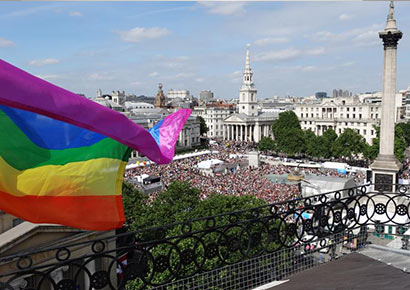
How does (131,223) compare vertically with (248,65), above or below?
below

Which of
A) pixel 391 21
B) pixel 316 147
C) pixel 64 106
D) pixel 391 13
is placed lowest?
pixel 316 147

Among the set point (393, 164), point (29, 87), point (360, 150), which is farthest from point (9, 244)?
point (360, 150)

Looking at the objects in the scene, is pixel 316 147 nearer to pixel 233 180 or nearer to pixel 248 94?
pixel 233 180

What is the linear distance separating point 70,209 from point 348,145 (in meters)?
62.9

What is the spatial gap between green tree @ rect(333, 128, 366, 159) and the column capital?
40.0 metres

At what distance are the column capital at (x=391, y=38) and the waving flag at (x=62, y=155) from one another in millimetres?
22770

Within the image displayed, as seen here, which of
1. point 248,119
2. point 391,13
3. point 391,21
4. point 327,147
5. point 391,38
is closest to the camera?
point 391,38

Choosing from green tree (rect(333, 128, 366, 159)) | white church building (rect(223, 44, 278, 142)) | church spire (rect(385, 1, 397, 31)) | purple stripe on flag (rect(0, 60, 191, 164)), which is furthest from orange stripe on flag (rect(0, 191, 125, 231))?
white church building (rect(223, 44, 278, 142))

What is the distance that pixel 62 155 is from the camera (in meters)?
4.39

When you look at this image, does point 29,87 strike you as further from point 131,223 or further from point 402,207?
point 131,223

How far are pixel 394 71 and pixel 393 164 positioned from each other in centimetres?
557

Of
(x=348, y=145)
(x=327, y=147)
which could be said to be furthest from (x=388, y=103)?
(x=327, y=147)

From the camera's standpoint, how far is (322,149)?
6444cm

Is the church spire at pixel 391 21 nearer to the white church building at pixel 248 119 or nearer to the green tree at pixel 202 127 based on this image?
the white church building at pixel 248 119
